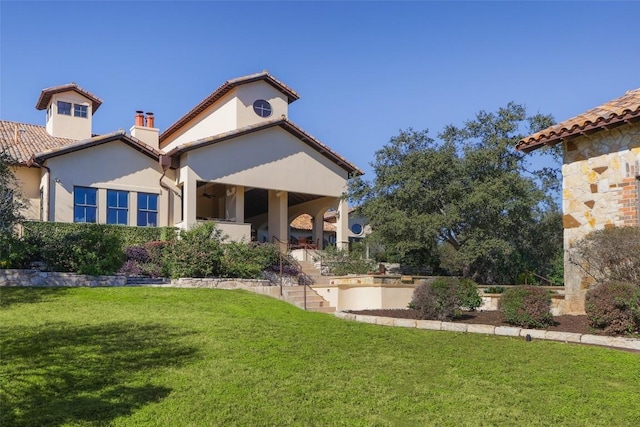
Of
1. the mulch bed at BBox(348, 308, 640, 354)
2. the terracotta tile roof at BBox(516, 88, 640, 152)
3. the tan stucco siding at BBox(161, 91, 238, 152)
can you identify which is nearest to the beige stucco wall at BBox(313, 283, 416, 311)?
the mulch bed at BBox(348, 308, 640, 354)

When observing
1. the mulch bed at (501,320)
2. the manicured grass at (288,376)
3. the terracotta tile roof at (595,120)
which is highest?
the terracotta tile roof at (595,120)

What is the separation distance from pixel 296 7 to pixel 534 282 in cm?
1435

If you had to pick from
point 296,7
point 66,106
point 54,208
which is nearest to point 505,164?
point 296,7

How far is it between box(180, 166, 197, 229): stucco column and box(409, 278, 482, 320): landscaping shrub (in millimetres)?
13639

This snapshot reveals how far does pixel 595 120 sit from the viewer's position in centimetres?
1227

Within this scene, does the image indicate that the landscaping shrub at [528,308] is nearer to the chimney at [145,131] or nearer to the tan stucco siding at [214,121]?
the tan stucco siding at [214,121]

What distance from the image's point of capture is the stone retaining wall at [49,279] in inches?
613

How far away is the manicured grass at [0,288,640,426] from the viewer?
20.6ft

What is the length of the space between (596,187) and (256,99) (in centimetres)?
1894

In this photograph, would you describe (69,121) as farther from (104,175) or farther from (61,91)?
(104,175)

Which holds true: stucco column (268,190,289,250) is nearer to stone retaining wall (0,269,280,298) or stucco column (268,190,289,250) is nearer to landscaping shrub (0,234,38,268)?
stone retaining wall (0,269,280,298)

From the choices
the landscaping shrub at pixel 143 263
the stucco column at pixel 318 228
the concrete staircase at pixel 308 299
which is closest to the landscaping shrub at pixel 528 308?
the concrete staircase at pixel 308 299

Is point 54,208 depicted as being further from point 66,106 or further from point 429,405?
point 429,405

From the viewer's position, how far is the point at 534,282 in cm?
2280
